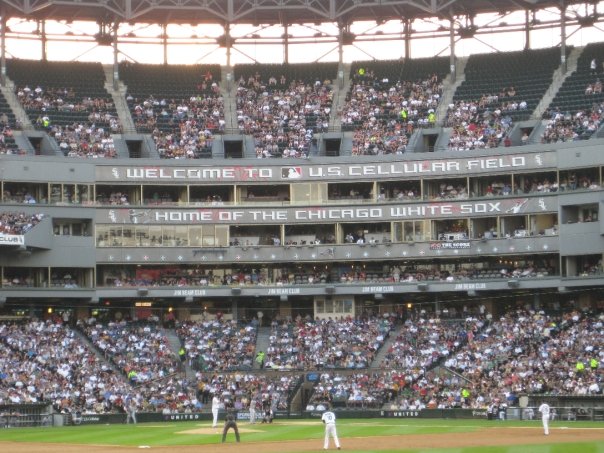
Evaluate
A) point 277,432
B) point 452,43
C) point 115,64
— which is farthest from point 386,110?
point 277,432

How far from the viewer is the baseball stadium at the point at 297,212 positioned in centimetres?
7562

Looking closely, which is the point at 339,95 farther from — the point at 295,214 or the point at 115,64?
the point at 115,64

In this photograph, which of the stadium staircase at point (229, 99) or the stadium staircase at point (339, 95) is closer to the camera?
the stadium staircase at point (229, 99)

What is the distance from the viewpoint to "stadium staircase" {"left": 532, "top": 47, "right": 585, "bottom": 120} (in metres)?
87.5

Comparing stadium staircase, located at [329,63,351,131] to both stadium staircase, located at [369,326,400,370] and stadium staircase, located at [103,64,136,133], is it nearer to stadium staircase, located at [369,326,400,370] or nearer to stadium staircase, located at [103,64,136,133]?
stadium staircase, located at [103,64,136,133]

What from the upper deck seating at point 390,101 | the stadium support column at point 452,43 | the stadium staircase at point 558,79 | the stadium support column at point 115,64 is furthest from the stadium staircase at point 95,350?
the stadium staircase at point 558,79

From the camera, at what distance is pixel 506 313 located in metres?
84.1

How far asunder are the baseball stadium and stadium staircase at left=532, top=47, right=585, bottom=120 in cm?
17

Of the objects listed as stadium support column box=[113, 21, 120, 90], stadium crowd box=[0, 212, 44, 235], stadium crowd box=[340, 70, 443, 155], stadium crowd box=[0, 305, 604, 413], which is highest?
stadium support column box=[113, 21, 120, 90]

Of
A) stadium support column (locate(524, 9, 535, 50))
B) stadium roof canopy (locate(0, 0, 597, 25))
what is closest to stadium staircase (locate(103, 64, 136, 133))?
stadium roof canopy (locate(0, 0, 597, 25))

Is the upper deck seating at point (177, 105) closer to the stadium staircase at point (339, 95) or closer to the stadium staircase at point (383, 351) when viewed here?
the stadium staircase at point (339, 95)

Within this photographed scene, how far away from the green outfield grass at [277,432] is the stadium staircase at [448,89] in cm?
2933

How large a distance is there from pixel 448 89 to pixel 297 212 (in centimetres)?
1662

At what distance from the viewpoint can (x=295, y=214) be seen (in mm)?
86438
